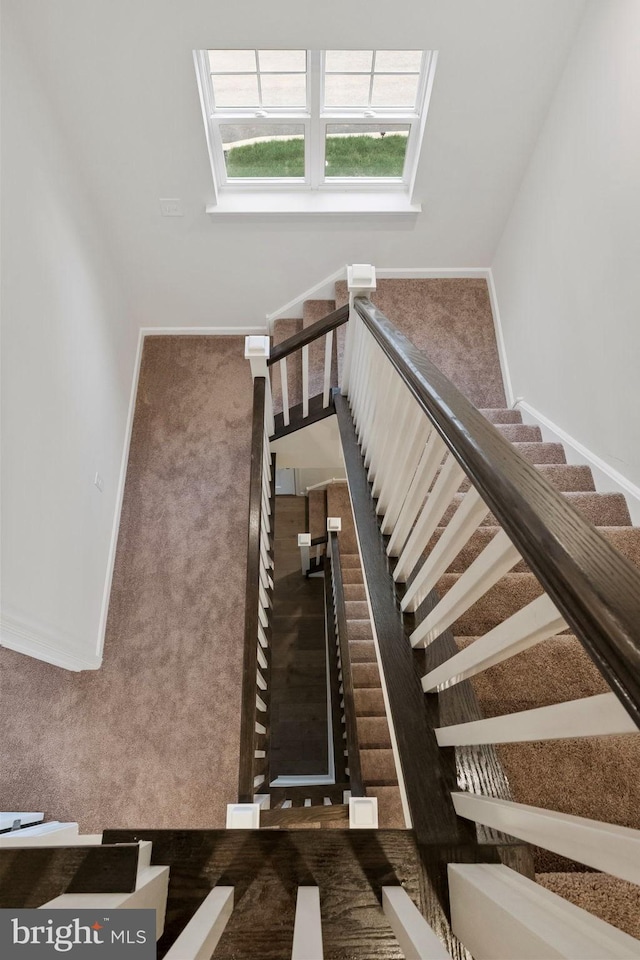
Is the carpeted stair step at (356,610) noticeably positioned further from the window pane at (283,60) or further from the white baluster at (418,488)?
the window pane at (283,60)

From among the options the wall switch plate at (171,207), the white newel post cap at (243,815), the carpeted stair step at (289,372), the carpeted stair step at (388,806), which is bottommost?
the carpeted stair step at (388,806)

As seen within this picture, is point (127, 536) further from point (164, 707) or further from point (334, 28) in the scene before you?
point (334, 28)

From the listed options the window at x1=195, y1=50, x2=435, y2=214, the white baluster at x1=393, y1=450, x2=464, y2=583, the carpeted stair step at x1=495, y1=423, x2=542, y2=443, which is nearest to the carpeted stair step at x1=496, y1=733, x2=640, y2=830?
the white baluster at x1=393, y1=450, x2=464, y2=583

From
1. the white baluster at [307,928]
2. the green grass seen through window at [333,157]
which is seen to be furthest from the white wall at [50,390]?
the white baluster at [307,928]

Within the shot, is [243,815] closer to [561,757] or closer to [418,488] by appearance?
[561,757]

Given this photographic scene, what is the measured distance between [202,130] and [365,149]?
3.86 ft

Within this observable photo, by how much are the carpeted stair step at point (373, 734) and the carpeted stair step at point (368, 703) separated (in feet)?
0.22

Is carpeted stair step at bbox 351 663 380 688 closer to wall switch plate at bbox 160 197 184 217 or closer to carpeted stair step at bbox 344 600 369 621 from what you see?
carpeted stair step at bbox 344 600 369 621

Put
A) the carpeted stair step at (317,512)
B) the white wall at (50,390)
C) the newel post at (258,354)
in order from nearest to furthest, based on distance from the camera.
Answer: the white wall at (50,390) < the newel post at (258,354) < the carpeted stair step at (317,512)

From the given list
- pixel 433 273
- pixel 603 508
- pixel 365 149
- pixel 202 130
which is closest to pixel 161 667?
pixel 603 508

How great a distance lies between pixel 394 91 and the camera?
137 inches

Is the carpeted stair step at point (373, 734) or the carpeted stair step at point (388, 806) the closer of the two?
the carpeted stair step at point (388, 806)

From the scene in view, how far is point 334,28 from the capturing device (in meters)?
2.93

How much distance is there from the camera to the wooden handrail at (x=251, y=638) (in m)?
2.03
